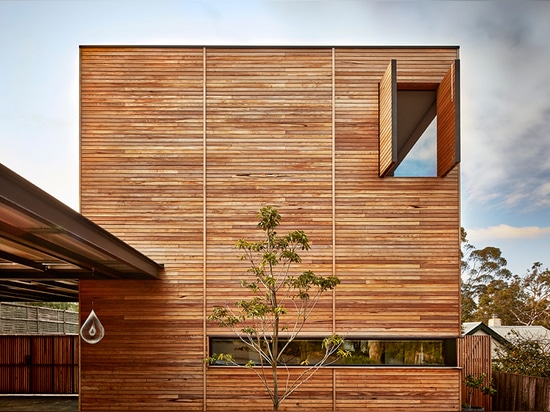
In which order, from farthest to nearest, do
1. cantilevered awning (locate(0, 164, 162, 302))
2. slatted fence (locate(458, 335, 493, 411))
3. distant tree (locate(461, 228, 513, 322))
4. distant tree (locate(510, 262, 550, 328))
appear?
distant tree (locate(461, 228, 513, 322))
distant tree (locate(510, 262, 550, 328))
slatted fence (locate(458, 335, 493, 411))
cantilevered awning (locate(0, 164, 162, 302))

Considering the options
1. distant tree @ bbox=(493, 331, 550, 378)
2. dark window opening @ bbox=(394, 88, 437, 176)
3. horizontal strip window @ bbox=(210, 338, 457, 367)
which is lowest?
distant tree @ bbox=(493, 331, 550, 378)

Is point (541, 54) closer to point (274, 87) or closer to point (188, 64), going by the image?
point (274, 87)

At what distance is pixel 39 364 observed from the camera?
44.1ft

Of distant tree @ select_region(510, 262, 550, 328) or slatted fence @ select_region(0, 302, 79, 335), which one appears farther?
distant tree @ select_region(510, 262, 550, 328)

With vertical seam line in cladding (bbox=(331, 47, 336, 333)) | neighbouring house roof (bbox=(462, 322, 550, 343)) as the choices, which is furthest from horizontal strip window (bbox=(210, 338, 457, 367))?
neighbouring house roof (bbox=(462, 322, 550, 343))

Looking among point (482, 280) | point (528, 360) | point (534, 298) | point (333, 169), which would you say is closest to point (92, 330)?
point (333, 169)

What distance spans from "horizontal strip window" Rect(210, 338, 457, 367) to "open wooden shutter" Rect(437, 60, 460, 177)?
2777 mm

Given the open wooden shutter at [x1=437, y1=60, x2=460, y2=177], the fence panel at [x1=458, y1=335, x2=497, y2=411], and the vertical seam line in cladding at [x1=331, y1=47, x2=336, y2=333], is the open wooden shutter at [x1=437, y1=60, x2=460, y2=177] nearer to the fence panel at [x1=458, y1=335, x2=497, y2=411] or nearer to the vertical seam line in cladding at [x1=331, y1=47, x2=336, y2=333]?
the vertical seam line in cladding at [x1=331, y1=47, x2=336, y2=333]

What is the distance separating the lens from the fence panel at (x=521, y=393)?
352 inches

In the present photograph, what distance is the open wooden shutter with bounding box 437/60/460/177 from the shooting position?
794 centimetres

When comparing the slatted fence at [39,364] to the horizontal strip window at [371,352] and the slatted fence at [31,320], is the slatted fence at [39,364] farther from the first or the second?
the horizontal strip window at [371,352]

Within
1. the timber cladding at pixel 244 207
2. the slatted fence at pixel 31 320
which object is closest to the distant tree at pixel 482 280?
the slatted fence at pixel 31 320

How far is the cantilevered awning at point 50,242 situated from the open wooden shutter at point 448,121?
4.77 meters

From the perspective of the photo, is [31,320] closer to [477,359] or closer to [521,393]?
[477,359]
